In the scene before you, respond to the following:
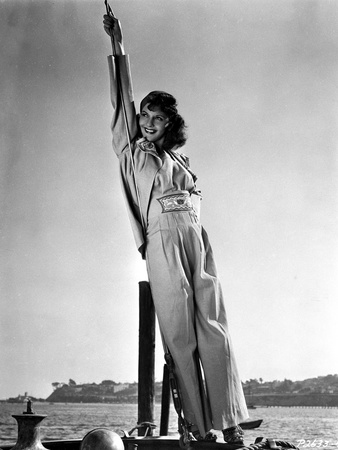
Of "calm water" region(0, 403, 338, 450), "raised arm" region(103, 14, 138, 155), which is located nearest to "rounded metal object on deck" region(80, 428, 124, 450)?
"raised arm" region(103, 14, 138, 155)

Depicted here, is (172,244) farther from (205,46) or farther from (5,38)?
(205,46)

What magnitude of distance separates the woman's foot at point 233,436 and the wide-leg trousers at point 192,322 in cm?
5

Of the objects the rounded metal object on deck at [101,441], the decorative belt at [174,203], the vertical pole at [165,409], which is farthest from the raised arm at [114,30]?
the vertical pole at [165,409]

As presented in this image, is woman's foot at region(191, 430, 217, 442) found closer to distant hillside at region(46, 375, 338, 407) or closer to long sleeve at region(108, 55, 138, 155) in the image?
long sleeve at region(108, 55, 138, 155)

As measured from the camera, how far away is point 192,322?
3.14m

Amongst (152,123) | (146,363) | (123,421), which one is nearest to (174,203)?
(152,123)

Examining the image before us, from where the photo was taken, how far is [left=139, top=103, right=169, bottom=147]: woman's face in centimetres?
342

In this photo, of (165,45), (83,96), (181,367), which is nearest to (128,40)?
(165,45)

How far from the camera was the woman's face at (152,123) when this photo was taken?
3422 millimetres

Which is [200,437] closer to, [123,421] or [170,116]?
[170,116]

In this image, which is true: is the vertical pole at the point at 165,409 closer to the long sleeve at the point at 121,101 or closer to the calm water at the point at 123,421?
the long sleeve at the point at 121,101

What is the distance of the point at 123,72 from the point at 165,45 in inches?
349

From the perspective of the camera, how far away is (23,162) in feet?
45.4

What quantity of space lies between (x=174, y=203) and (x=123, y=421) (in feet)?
78.4
